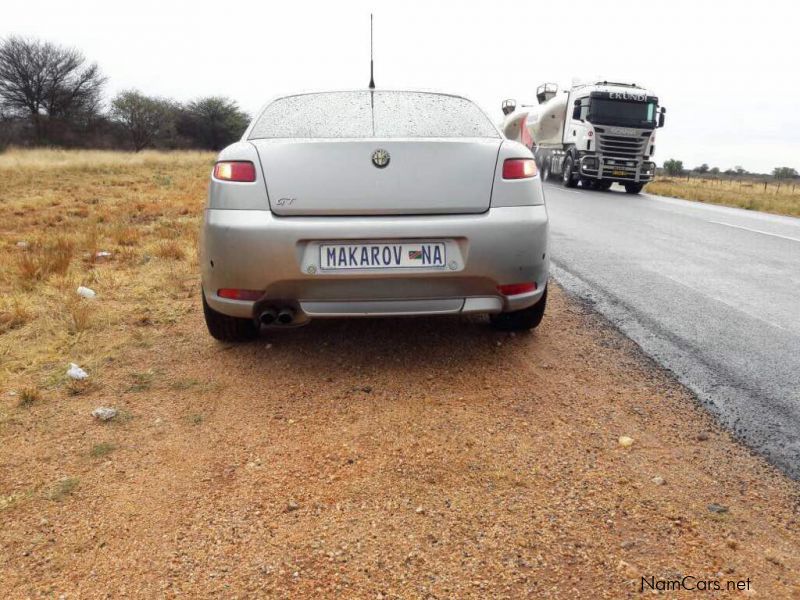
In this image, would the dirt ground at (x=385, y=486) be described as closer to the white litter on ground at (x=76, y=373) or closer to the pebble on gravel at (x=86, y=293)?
Result: the white litter on ground at (x=76, y=373)

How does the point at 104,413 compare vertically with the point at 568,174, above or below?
below

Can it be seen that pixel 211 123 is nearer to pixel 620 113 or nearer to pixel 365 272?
pixel 620 113

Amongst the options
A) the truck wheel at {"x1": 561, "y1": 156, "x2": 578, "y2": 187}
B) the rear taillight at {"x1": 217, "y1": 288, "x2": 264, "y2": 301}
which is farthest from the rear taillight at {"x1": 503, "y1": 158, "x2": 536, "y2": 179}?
the truck wheel at {"x1": 561, "y1": 156, "x2": 578, "y2": 187}

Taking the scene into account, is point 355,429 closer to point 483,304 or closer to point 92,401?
point 483,304

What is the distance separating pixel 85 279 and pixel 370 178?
3.70 m

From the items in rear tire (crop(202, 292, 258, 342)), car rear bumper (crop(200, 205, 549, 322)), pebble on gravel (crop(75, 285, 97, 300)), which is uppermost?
car rear bumper (crop(200, 205, 549, 322))

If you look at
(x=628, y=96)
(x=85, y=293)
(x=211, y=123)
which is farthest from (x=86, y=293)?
(x=211, y=123)

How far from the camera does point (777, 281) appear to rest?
238 inches

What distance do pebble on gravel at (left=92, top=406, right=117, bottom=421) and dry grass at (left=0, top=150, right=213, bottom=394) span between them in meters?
0.36

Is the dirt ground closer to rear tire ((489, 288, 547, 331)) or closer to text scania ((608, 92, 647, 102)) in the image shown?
rear tire ((489, 288, 547, 331))

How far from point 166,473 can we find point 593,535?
155 cm

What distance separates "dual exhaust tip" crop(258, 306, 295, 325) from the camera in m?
3.15

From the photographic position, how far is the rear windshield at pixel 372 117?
10.8ft

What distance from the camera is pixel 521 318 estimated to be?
3.84 metres
